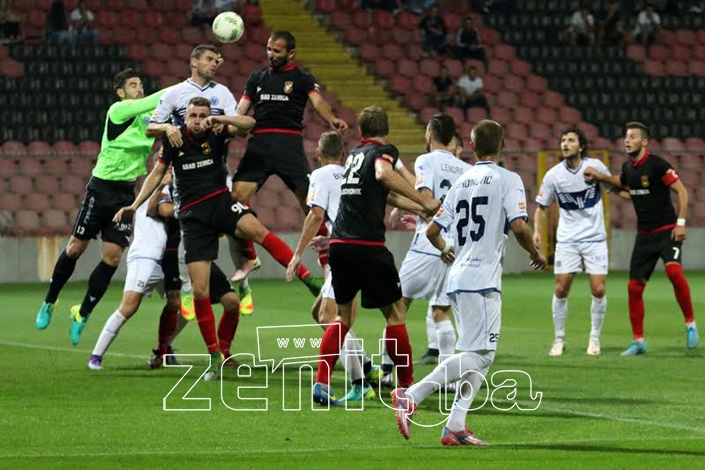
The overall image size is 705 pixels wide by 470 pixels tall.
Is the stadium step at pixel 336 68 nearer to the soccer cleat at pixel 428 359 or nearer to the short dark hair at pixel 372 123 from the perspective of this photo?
the soccer cleat at pixel 428 359

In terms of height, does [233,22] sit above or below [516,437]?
above

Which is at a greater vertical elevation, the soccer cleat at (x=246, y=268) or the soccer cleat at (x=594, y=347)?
the soccer cleat at (x=246, y=268)

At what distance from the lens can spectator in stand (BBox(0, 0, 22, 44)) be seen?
26031 mm

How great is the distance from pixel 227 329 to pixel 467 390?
13.6 feet

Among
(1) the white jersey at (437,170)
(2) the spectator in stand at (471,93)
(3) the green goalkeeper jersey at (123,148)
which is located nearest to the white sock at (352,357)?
(1) the white jersey at (437,170)

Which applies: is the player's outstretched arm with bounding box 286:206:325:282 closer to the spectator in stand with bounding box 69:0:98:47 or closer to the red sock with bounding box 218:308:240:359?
the red sock with bounding box 218:308:240:359

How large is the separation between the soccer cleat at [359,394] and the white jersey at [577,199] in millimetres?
3732

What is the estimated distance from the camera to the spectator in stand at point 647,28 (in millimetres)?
30391

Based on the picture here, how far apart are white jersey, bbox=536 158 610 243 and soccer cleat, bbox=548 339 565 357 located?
972 millimetres

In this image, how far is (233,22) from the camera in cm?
1244

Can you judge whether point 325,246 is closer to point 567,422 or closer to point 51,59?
point 567,422

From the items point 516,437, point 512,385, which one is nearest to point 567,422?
point 516,437

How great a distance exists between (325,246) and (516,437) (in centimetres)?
362

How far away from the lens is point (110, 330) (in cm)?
1184
